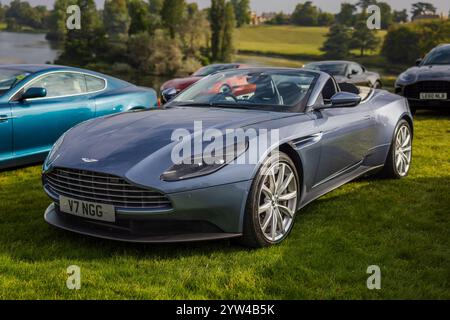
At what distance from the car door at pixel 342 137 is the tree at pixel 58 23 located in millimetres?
70590

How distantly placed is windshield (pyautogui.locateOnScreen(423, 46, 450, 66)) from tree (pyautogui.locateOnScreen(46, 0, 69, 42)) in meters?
64.9

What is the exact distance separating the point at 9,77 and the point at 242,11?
109541 mm

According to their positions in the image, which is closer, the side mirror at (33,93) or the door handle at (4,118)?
the door handle at (4,118)

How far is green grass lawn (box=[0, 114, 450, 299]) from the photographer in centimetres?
309

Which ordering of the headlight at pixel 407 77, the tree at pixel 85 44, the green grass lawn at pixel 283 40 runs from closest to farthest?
the headlight at pixel 407 77
the tree at pixel 85 44
the green grass lawn at pixel 283 40

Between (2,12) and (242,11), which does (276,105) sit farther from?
(242,11)

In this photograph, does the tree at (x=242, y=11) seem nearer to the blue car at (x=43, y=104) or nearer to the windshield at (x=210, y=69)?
the windshield at (x=210, y=69)

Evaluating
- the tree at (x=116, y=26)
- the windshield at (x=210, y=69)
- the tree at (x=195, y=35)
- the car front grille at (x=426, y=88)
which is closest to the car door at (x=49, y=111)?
the car front grille at (x=426, y=88)

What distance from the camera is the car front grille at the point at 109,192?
3.45m

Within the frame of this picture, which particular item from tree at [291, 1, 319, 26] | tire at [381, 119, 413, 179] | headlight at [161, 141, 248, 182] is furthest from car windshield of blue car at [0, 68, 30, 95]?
tree at [291, 1, 319, 26]

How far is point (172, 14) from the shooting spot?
278ft

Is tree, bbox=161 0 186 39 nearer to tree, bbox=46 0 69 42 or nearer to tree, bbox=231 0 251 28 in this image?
tree, bbox=46 0 69 42

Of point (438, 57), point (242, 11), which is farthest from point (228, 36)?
point (438, 57)
